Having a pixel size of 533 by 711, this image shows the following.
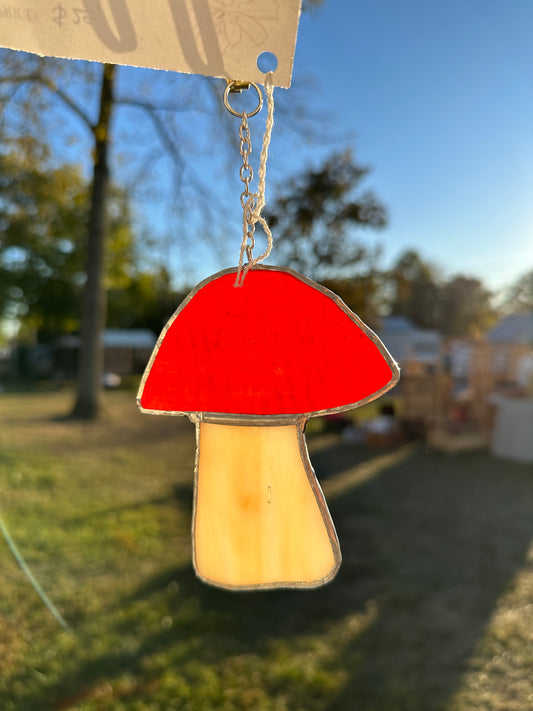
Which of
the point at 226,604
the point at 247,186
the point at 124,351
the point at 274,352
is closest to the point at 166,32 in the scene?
the point at 247,186

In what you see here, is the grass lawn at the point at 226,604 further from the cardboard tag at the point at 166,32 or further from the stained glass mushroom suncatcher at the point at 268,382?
the cardboard tag at the point at 166,32

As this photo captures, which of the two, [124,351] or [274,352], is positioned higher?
[274,352]

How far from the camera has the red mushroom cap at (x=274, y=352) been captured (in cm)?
62

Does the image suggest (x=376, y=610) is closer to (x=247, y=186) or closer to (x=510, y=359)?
(x=247, y=186)

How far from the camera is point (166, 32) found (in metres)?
0.63

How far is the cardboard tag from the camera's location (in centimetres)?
62

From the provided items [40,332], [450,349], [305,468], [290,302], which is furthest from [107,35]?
[40,332]

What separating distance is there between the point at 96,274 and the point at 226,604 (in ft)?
8.37

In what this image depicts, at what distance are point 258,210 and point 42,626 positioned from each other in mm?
2347

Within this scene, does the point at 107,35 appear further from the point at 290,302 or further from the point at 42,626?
the point at 42,626

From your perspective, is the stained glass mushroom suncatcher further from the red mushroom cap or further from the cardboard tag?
the cardboard tag

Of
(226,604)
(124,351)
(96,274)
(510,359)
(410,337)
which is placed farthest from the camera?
(124,351)

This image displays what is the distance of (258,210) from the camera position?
2.15 ft

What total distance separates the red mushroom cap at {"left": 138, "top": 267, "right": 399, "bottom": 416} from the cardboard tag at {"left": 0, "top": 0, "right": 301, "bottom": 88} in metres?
0.26
